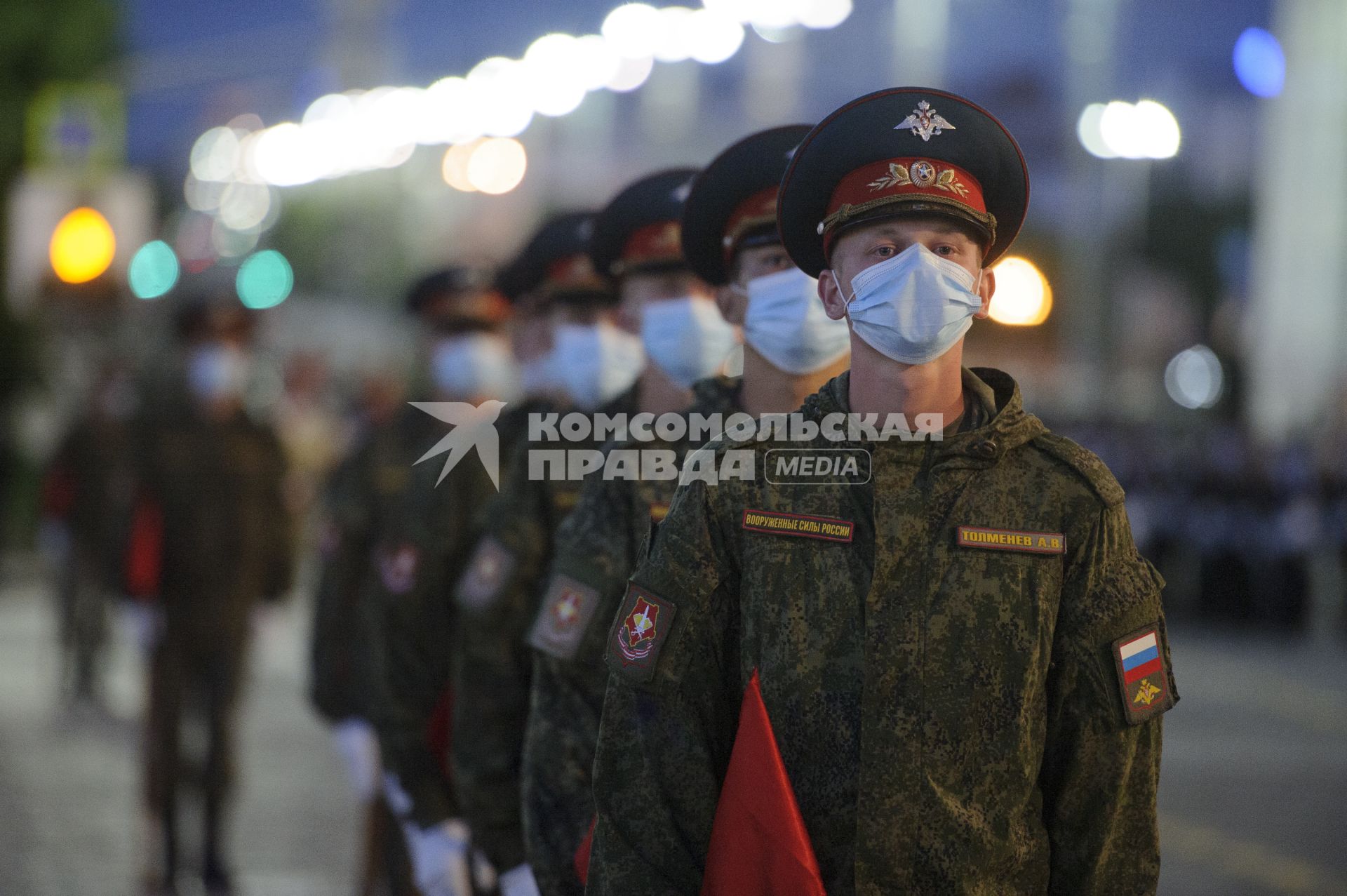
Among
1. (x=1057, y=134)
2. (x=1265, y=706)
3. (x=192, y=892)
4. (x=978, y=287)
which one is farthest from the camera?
(x=1057, y=134)

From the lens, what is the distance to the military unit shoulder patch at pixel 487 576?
13.7ft

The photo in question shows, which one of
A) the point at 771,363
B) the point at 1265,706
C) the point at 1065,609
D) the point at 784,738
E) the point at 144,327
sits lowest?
the point at 1265,706

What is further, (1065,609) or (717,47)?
(717,47)

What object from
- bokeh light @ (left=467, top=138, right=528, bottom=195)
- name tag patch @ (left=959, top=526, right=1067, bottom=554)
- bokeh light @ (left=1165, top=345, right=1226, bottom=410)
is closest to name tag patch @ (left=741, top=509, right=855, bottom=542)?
name tag patch @ (left=959, top=526, right=1067, bottom=554)

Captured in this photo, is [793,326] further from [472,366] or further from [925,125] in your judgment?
[472,366]

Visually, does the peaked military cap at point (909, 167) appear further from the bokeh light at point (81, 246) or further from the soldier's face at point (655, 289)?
the bokeh light at point (81, 246)

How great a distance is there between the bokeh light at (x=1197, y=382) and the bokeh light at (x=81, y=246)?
→ 30.8 metres

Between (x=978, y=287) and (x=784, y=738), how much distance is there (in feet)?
2.58

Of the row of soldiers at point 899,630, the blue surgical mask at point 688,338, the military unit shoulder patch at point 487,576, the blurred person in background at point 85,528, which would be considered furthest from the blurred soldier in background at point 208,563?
the row of soldiers at point 899,630

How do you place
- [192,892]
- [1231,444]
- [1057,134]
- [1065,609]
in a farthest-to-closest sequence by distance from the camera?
[1057,134] < [1231,444] < [192,892] < [1065,609]

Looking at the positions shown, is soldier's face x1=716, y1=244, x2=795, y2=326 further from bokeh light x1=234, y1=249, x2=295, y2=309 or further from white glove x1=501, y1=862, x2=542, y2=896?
bokeh light x1=234, y1=249, x2=295, y2=309

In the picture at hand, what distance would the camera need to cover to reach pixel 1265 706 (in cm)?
1165

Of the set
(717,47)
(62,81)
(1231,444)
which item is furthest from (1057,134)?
(62,81)

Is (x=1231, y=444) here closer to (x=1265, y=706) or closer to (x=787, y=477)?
(x=1265, y=706)
